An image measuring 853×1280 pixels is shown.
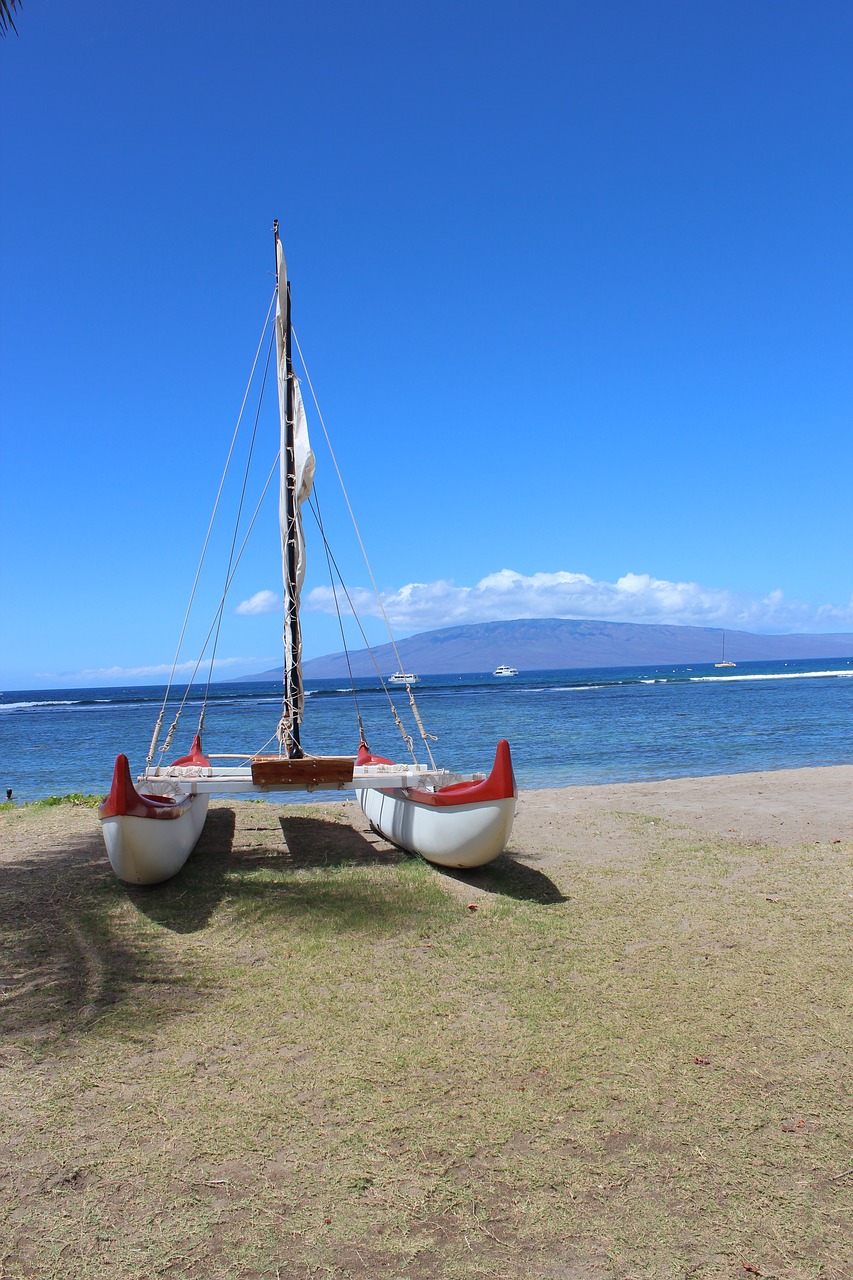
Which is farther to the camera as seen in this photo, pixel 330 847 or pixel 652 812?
pixel 652 812

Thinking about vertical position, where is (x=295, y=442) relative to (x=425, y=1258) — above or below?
above

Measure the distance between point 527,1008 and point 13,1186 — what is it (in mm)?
Result: 2884

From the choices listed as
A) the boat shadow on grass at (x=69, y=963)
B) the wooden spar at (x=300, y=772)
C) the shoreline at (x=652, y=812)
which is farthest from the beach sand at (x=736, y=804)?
the boat shadow on grass at (x=69, y=963)

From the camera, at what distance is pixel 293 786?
26.7 ft

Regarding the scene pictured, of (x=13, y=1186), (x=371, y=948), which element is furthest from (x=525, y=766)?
(x=13, y=1186)

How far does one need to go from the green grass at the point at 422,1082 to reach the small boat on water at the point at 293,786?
1.48 feet

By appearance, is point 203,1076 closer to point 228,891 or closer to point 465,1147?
point 465,1147

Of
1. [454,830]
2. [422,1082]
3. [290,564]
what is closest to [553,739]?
[290,564]

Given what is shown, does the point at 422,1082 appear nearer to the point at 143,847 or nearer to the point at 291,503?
the point at 143,847

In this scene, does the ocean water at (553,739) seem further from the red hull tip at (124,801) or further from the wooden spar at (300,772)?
the red hull tip at (124,801)

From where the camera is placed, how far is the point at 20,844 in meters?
9.13

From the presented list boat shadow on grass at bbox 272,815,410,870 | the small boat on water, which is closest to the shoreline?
boat shadow on grass at bbox 272,815,410,870

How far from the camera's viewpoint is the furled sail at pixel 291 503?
9539 mm

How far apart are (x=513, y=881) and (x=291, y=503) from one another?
15.9ft
